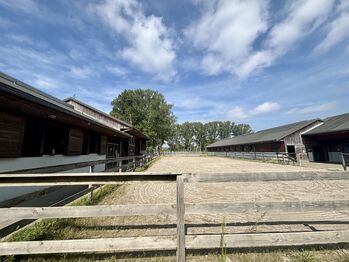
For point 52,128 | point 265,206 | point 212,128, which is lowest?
point 265,206

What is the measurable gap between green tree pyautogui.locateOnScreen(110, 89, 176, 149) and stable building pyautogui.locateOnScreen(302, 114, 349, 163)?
2855cm

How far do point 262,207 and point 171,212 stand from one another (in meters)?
1.37

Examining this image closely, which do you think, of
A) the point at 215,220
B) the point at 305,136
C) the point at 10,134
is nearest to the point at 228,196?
the point at 215,220

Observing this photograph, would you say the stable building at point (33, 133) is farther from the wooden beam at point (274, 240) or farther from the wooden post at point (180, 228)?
the wooden beam at point (274, 240)

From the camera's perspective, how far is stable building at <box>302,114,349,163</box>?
67.3ft

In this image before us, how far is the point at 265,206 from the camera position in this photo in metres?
2.73

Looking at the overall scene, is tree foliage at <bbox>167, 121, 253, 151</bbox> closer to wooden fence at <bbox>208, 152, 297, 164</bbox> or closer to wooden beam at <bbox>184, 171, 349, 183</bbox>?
wooden fence at <bbox>208, 152, 297, 164</bbox>

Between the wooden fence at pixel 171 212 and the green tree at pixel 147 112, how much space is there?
39303mm

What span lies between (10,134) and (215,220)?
21.5ft

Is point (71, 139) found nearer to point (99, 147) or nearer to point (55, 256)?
point (99, 147)

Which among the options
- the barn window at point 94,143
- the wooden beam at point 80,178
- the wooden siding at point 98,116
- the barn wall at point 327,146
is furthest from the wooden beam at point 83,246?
the barn wall at point 327,146

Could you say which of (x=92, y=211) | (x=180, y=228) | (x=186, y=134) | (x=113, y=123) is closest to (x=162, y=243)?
(x=180, y=228)

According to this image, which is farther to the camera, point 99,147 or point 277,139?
point 277,139

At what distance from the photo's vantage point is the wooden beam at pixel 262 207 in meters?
2.66
